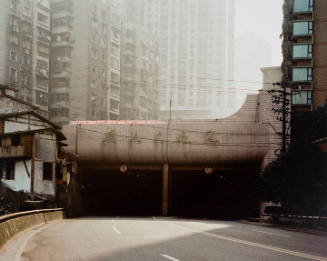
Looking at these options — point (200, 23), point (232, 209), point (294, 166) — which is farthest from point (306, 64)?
point (200, 23)

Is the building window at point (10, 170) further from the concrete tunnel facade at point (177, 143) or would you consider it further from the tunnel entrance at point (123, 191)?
the tunnel entrance at point (123, 191)

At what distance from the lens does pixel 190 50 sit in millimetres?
178875

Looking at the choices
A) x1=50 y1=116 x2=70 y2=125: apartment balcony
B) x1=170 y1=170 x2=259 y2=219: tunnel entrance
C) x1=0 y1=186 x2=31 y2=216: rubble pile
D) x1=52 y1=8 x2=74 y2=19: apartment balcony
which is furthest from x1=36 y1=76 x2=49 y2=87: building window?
x1=0 y1=186 x2=31 y2=216: rubble pile

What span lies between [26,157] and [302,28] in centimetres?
4262

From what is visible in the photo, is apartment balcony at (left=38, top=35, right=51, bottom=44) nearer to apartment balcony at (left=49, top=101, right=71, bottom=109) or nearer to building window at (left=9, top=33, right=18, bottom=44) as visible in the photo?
building window at (left=9, top=33, right=18, bottom=44)

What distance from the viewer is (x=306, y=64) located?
70500 millimetres

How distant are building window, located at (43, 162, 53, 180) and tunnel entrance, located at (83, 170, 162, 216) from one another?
18.2m

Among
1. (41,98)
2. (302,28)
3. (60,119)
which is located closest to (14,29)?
(41,98)

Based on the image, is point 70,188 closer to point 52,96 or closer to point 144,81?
point 52,96

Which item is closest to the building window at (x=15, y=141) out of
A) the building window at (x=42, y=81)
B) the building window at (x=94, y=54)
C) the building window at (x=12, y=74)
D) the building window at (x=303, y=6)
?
the building window at (x=12, y=74)

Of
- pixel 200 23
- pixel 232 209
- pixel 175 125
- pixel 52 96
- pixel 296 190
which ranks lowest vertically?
pixel 232 209

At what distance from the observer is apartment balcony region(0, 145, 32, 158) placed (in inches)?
1869

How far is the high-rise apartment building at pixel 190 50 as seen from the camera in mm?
176875

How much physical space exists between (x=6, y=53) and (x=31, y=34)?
750 centimetres
